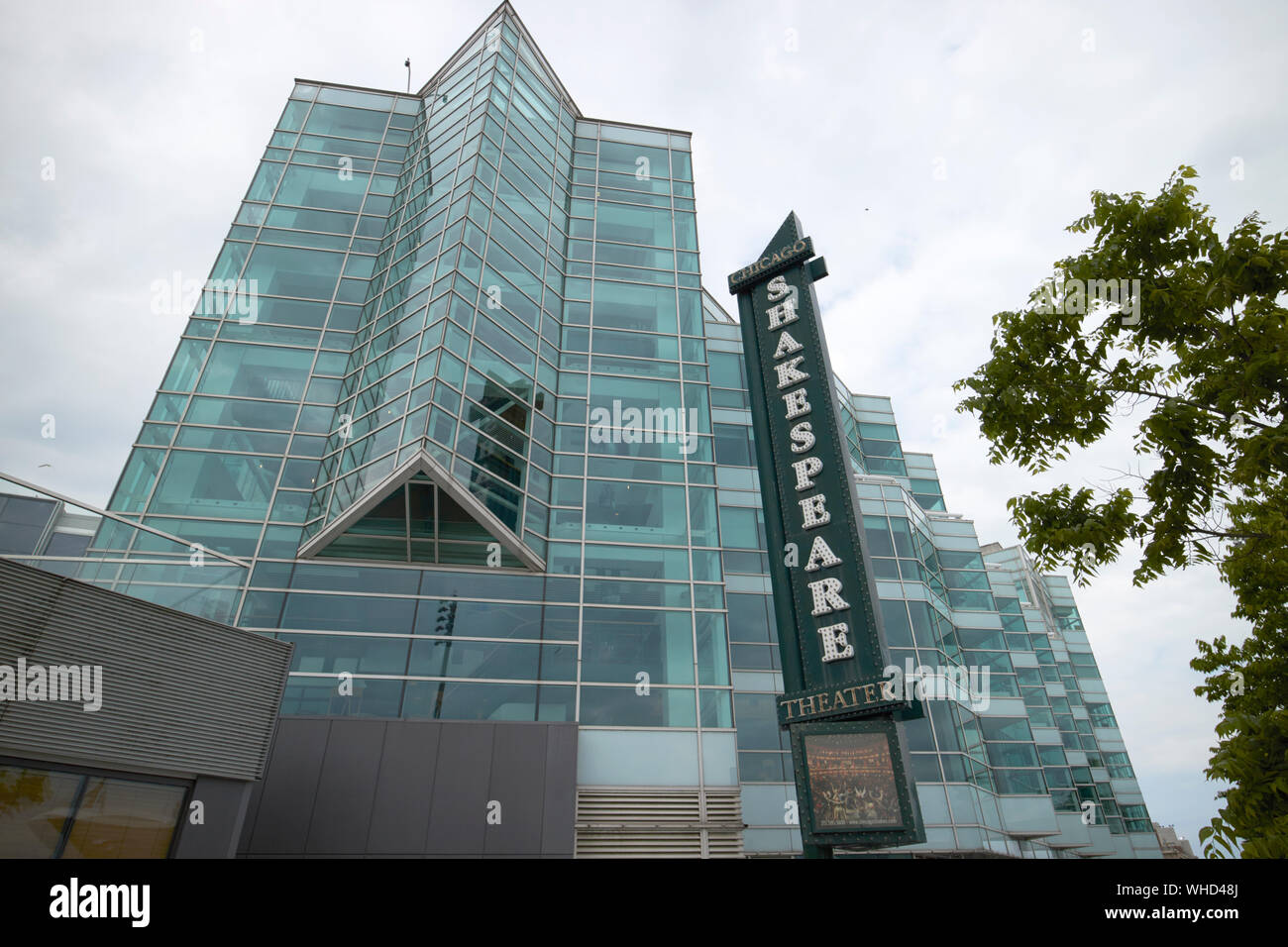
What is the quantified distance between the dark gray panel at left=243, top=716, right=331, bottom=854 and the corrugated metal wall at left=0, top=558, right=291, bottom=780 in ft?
14.0

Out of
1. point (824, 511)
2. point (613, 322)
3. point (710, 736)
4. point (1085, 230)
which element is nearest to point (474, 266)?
point (613, 322)

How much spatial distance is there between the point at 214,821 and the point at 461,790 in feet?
18.9

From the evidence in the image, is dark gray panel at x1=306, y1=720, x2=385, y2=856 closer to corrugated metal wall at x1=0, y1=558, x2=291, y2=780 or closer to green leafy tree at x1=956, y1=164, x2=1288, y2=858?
corrugated metal wall at x1=0, y1=558, x2=291, y2=780

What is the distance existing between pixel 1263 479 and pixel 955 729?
57.6 ft

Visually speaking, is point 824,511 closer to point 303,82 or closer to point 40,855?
point 40,855

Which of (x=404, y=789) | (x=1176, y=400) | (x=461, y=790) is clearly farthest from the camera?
(x=461, y=790)
